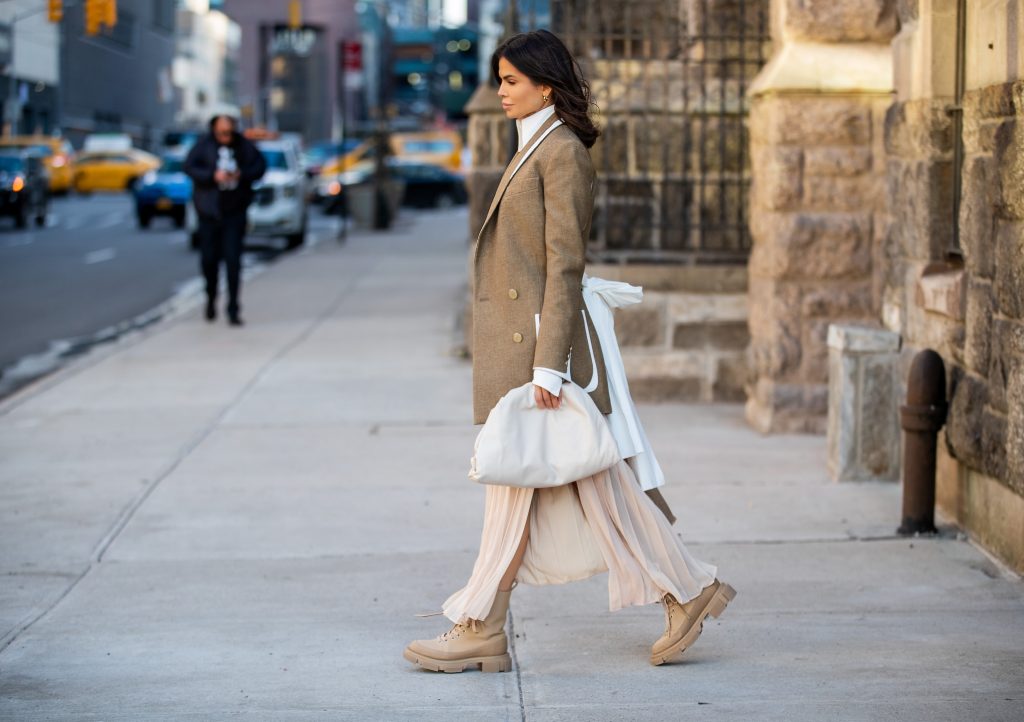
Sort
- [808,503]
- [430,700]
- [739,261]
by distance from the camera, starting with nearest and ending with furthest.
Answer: [430,700], [808,503], [739,261]

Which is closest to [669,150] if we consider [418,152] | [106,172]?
[418,152]

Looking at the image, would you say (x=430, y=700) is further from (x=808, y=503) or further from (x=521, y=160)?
(x=808, y=503)

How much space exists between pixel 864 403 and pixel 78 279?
15.4m

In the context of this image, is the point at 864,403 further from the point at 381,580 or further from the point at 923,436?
the point at 381,580

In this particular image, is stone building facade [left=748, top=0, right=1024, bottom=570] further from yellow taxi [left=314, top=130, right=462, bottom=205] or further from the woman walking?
yellow taxi [left=314, top=130, right=462, bottom=205]

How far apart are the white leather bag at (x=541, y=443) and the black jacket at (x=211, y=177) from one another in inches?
402

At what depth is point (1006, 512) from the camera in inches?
245

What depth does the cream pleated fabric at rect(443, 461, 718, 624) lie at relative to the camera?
4867mm

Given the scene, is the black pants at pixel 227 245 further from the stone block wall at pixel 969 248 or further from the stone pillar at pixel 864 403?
the stone pillar at pixel 864 403

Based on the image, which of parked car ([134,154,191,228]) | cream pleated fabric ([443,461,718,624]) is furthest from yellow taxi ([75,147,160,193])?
cream pleated fabric ([443,461,718,624])

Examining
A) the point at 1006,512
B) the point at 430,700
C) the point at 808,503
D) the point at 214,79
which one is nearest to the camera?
the point at 430,700

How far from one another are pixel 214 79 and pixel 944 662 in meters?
138

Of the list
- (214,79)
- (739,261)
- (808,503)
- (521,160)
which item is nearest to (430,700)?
(521,160)

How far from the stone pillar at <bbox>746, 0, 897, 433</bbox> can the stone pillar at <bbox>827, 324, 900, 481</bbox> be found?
1303 mm
